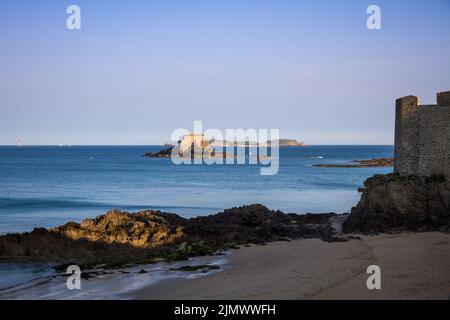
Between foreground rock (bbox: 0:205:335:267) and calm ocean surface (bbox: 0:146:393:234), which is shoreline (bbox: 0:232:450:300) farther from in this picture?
calm ocean surface (bbox: 0:146:393:234)

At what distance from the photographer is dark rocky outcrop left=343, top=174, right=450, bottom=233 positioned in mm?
19328

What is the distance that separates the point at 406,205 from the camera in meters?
19.8

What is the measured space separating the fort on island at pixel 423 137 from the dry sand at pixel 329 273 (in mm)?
2811

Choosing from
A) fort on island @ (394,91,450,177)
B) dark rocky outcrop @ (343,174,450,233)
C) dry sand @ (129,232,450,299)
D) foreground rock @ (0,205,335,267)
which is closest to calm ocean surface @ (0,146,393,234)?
foreground rock @ (0,205,335,267)

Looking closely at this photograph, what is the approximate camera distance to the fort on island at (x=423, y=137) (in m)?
19.5

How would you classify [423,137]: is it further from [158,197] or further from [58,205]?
[158,197]

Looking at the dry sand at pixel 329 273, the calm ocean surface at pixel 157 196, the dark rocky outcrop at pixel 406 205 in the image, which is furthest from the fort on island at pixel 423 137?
the calm ocean surface at pixel 157 196

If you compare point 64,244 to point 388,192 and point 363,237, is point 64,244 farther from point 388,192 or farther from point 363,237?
point 388,192

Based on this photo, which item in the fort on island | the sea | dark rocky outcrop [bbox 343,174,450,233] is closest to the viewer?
dark rocky outcrop [bbox 343,174,450,233]

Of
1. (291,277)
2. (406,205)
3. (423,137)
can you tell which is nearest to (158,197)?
(406,205)

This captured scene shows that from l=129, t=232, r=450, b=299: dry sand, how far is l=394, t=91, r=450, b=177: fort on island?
2811 millimetres

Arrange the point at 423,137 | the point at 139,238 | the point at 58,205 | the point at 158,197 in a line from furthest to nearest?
the point at 158,197, the point at 58,205, the point at 423,137, the point at 139,238

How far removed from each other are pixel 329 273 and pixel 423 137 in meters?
8.50
